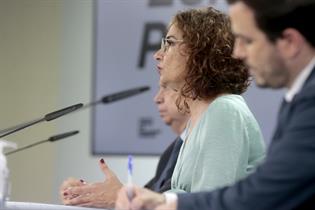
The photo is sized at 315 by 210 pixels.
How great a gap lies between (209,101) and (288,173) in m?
0.65

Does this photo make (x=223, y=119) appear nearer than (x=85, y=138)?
Yes

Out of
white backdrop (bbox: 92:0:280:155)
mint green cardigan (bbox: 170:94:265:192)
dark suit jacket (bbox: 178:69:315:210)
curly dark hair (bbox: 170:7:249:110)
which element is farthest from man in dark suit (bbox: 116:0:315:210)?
white backdrop (bbox: 92:0:280:155)

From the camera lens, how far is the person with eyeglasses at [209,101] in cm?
138

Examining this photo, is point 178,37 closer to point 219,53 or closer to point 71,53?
point 219,53

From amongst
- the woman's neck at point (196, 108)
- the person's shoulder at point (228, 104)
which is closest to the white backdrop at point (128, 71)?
the woman's neck at point (196, 108)

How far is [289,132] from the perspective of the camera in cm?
99

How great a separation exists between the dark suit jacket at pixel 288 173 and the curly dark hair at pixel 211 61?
549 millimetres

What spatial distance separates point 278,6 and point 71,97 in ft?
8.20

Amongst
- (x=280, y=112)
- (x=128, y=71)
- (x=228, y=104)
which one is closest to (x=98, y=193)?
(x=228, y=104)

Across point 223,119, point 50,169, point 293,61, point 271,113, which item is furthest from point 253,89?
point 293,61

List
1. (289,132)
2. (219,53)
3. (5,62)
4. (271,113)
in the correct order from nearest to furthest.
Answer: (289,132) < (219,53) < (271,113) < (5,62)

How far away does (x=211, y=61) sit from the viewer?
157cm

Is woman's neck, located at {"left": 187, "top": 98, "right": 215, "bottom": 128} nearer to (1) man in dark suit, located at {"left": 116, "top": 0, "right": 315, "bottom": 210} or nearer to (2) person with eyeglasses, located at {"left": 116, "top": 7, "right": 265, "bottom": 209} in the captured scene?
(2) person with eyeglasses, located at {"left": 116, "top": 7, "right": 265, "bottom": 209}

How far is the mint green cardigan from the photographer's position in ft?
4.46
